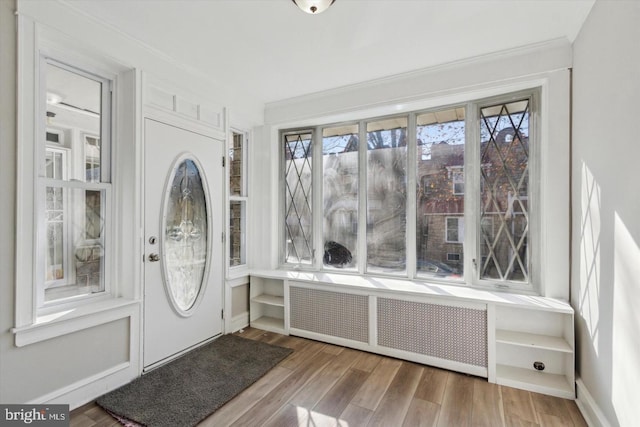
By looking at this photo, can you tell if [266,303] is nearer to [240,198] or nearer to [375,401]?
[240,198]

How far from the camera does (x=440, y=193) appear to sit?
3.07m

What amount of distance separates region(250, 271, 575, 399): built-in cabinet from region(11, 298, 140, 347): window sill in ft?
5.01

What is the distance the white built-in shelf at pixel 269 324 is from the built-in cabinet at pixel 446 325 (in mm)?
161

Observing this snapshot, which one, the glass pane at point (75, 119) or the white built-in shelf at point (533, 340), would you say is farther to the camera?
the white built-in shelf at point (533, 340)

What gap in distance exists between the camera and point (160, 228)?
264 centimetres

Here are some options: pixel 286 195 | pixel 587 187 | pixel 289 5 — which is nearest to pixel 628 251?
pixel 587 187

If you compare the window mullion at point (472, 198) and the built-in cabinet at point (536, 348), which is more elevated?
the window mullion at point (472, 198)

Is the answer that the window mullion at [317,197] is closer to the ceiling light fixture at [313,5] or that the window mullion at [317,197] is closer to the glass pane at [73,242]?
the ceiling light fixture at [313,5]

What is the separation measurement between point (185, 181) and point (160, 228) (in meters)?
0.52

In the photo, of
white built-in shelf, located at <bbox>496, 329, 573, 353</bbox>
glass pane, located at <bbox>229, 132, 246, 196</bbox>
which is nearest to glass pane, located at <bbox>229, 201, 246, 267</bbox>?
glass pane, located at <bbox>229, 132, 246, 196</bbox>

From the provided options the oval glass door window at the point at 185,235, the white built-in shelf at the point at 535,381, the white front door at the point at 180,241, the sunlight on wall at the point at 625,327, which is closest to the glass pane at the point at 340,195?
the white front door at the point at 180,241

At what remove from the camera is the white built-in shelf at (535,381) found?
2.24 meters

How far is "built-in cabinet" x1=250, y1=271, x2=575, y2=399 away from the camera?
7.85 feet

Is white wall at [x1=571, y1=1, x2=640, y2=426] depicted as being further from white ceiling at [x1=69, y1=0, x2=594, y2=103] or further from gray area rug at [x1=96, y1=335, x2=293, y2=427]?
gray area rug at [x1=96, y1=335, x2=293, y2=427]
